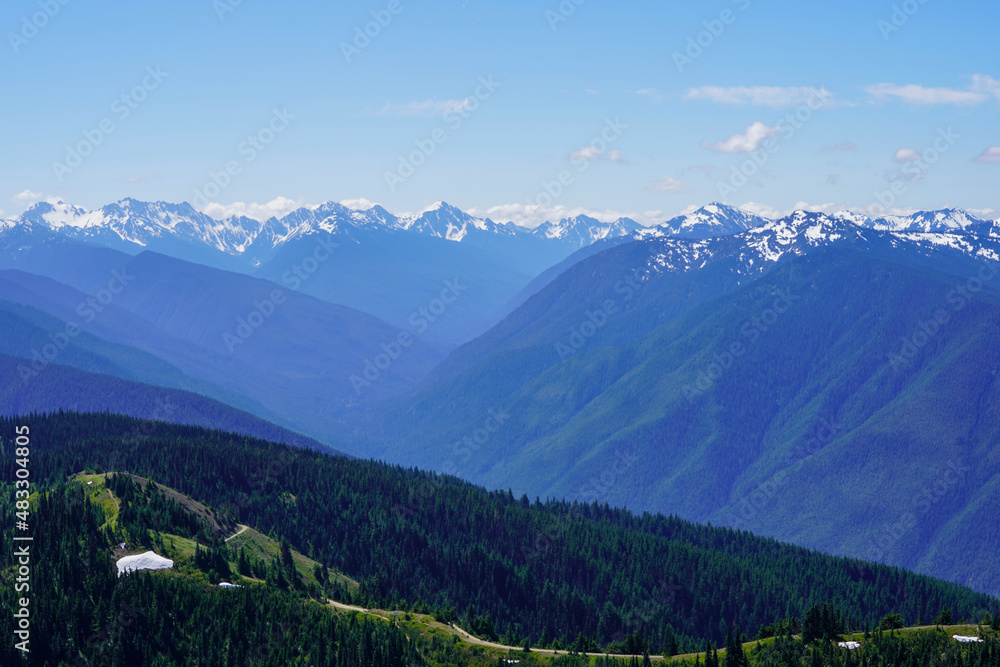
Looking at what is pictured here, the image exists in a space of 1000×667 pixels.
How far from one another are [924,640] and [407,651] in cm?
7113

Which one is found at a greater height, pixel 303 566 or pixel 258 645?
pixel 303 566

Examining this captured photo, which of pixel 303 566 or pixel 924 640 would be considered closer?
pixel 924 640

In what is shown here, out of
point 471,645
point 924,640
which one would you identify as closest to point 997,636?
point 924,640

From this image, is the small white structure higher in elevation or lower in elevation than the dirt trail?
higher

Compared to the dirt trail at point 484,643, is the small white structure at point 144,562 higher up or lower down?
higher up

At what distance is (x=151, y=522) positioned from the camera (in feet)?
575

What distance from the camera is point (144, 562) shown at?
156m

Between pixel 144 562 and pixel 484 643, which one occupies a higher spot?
pixel 144 562

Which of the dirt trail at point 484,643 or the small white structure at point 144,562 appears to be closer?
the dirt trail at point 484,643

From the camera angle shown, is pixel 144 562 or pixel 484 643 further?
pixel 144 562

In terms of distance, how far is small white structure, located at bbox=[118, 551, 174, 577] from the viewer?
507 feet

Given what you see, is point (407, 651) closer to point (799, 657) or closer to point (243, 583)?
point (243, 583)

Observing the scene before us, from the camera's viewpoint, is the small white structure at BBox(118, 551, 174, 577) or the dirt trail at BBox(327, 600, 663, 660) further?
the small white structure at BBox(118, 551, 174, 577)

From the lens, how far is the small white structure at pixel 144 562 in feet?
507
